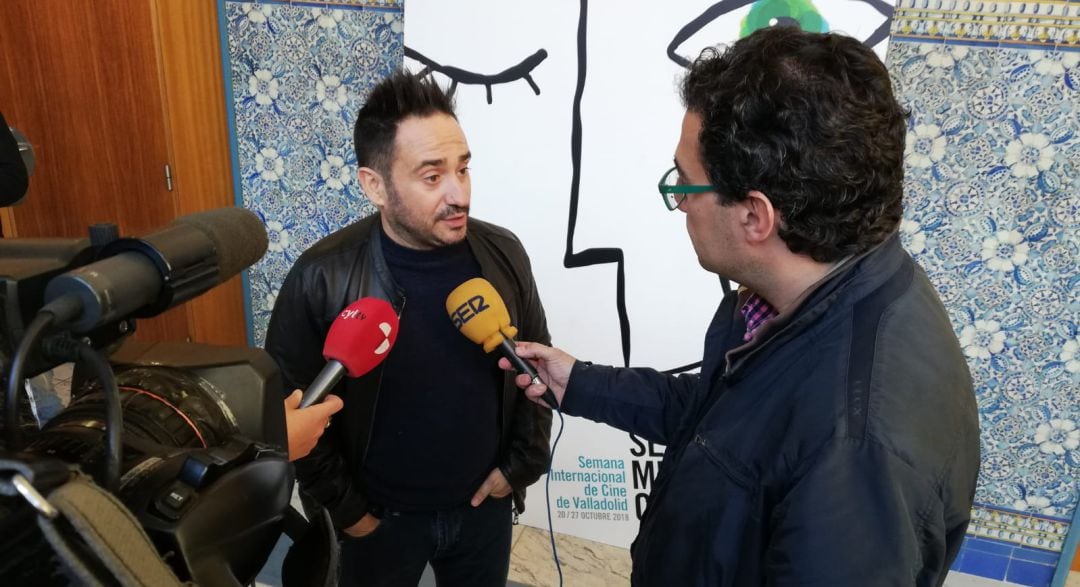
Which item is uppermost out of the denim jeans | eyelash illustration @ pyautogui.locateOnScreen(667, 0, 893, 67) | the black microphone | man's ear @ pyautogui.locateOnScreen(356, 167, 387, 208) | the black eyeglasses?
eyelash illustration @ pyautogui.locateOnScreen(667, 0, 893, 67)

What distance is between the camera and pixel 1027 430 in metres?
2.04

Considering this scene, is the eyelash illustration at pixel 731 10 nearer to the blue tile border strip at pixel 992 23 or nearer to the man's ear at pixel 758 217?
the blue tile border strip at pixel 992 23

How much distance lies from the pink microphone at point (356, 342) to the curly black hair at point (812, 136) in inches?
24.4

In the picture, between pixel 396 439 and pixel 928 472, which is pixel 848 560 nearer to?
pixel 928 472

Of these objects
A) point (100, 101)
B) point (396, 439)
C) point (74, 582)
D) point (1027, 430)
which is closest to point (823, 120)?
point (74, 582)

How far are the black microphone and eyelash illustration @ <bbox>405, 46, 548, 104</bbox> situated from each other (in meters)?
1.43

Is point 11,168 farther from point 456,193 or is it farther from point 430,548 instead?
point 430,548

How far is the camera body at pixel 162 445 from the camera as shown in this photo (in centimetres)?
46

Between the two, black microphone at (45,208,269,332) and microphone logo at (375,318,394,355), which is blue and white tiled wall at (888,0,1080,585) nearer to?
microphone logo at (375,318,394,355)

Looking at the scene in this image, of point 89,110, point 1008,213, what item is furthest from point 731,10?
point 89,110

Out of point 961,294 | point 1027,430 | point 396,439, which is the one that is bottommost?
point 1027,430

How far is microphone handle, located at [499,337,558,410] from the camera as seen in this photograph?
127 cm

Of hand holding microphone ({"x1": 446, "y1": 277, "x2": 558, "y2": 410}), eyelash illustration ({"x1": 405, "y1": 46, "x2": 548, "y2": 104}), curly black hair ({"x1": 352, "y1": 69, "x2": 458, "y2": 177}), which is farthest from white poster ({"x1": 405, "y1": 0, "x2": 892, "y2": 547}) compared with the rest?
hand holding microphone ({"x1": 446, "y1": 277, "x2": 558, "y2": 410})

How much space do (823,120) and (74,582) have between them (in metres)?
0.83
